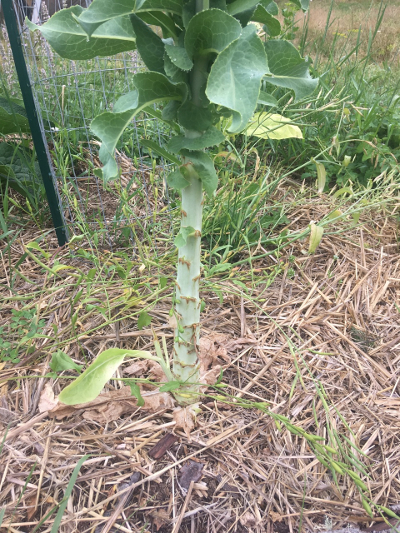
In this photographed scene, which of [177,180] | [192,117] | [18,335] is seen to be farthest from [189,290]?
[18,335]

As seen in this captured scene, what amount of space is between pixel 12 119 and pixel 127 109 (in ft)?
4.05

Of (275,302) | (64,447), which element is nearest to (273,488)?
(64,447)

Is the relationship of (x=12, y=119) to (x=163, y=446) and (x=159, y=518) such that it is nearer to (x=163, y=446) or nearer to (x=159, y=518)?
(x=163, y=446)

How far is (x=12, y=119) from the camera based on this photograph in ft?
5.02

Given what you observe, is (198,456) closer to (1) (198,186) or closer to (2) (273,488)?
(2) (273,488)

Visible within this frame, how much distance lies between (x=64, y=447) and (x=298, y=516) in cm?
53

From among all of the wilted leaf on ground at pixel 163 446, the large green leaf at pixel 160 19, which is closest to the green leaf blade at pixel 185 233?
the large green leaf at pixel 160 19

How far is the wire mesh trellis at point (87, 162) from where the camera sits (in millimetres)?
1367

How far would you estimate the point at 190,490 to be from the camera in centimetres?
77

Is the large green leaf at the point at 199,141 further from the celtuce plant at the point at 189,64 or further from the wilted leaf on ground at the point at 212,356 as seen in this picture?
the wilted leaf on ground at the point at 212,356

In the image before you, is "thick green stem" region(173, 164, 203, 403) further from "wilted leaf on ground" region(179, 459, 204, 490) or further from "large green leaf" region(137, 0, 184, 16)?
"large green leaf" region(137, 0, 184, 16)

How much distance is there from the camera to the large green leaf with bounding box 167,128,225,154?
2.06 ft

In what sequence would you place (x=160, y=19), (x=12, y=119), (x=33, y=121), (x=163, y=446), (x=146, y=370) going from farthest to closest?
(x=12, y=119) < (x=33, y=121) < (x=146, y=370) < (x=163, y=446) < (x=160, y=19)

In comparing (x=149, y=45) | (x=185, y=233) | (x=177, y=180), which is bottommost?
(x=185, y=233)
